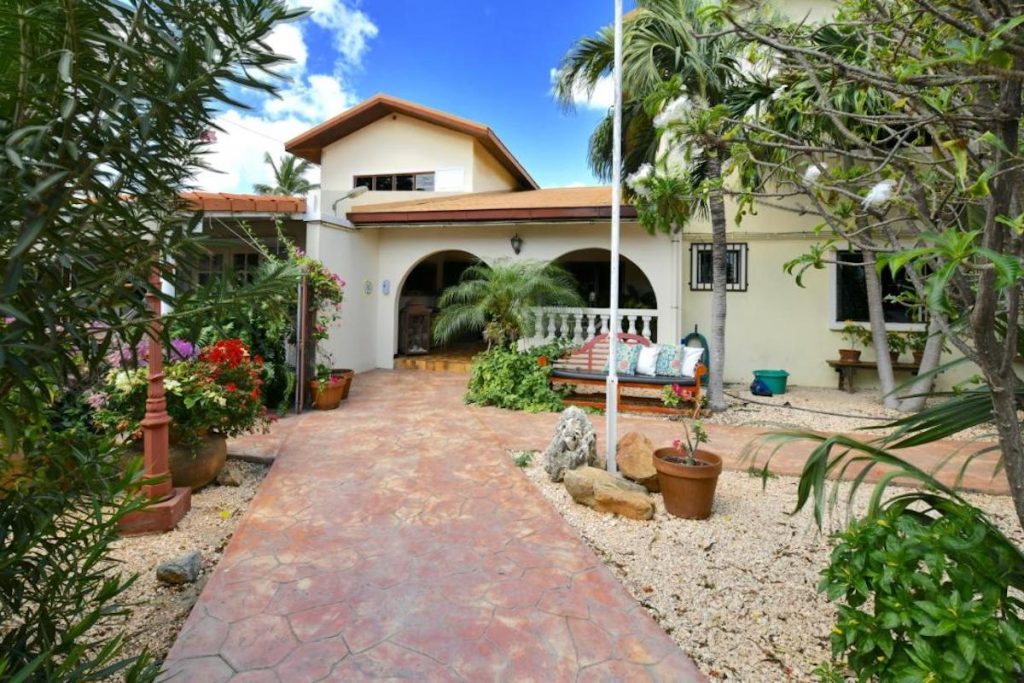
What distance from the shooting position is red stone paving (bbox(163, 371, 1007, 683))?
2.14 meters

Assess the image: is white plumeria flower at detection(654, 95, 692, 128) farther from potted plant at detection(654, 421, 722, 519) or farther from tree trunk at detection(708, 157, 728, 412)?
tree trunk at detection(708, 157, 728, 412)

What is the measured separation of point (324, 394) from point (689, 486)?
503cm

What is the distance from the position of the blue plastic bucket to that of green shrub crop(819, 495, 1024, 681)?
7493 mm

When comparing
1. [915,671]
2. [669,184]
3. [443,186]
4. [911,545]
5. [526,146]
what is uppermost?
[526,146]

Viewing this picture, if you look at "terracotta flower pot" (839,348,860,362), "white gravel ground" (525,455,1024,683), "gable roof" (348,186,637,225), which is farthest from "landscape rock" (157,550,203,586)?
"terracotta flower pot" (839,348,860,362)

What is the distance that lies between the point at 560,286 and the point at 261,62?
711 centimetres

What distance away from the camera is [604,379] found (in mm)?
6984

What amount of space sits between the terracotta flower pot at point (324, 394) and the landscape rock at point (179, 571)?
409 cm

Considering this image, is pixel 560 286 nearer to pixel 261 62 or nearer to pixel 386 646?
pixel 386 646

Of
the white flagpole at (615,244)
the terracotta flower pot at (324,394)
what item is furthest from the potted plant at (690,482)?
the terracotta flower pot at (324,394)

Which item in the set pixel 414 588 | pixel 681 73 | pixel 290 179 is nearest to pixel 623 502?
pixel 414 588

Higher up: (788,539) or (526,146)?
(526,146)

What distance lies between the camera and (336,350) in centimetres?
893

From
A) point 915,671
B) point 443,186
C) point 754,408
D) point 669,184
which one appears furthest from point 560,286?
point 915,671
